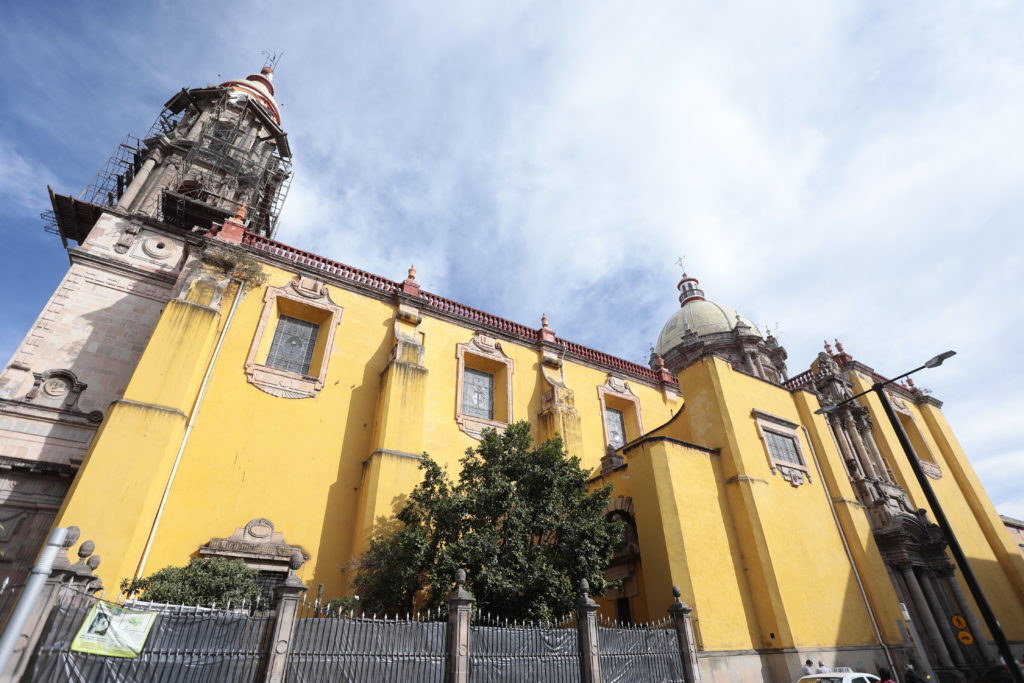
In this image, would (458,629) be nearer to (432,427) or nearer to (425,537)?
(425,537)

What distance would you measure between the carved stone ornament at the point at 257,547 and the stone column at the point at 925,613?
1625cm

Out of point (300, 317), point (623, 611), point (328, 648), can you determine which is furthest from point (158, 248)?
point (623, 611)

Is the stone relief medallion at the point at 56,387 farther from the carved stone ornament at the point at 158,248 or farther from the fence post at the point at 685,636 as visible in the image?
the fence post at the point at 685,636

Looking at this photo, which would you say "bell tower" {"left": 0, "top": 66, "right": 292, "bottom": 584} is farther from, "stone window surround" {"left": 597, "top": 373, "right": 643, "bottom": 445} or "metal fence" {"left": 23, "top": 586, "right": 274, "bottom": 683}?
"stone window surround" {"left": 597, "top": 373, "right": 643, "bottom": 445}

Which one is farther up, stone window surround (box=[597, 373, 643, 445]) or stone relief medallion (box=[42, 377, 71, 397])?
stone window surround (box=[597, 373, 643, 445])

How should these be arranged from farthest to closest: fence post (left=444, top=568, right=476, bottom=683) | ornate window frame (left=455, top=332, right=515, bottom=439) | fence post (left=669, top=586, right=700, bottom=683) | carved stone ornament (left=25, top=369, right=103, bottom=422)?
ornate window frame (left=455, top=332, right=515, bottom=439)
carved stone ornament (left=25, top=369, right=103, bottom=422)
fence post (left=669, top=586, right=700, bottom=683)
fence post (left=444, top=568, right=476, bottom=683)

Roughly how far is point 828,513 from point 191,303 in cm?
1667

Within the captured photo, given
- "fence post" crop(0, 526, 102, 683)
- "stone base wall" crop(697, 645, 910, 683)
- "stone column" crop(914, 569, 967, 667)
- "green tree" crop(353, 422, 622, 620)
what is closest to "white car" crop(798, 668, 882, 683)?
"stone base wall" crop(697, 645, 910, 683)

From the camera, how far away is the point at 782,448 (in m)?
14.5

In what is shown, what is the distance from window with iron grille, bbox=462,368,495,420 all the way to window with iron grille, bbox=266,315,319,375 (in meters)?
4.47

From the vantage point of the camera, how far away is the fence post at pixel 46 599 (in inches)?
199

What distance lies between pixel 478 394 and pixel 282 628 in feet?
32.2

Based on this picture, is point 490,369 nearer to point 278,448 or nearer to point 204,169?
point 278,448

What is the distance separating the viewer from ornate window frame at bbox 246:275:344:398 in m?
12.6
